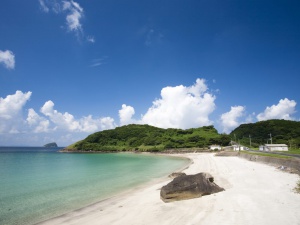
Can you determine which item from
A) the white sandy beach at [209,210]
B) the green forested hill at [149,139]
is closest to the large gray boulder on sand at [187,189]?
the white sandy beach at [209,210]

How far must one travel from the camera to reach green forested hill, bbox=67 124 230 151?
121 metres

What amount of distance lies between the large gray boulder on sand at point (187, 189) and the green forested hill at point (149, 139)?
10279 centimetres

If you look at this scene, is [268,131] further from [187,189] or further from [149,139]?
[187,189]

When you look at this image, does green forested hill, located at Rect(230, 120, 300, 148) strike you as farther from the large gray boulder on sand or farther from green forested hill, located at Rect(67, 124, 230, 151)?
the large gray boulder on sand

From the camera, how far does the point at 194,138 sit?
129 m

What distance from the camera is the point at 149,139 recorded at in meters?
146

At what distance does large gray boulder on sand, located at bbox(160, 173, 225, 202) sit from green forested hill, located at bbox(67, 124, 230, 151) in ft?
337

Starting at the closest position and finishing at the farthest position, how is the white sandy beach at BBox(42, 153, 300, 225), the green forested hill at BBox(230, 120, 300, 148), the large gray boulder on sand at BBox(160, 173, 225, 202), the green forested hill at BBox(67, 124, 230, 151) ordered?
the white sandy beach at BBox(42, 153, 300, 225)
the large gray boulder on sand at BBox(160, 173, 225, 202)
the green forested hill at BBox(67, 124, 230, 151)
the green forested hill at BBox(230, 120, 300, 148)

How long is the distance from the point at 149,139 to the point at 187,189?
133 metres

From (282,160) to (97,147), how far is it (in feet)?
469

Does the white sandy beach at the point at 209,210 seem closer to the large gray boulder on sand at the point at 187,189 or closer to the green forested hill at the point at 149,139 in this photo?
the large gray boulder on sand at the point at 187,189

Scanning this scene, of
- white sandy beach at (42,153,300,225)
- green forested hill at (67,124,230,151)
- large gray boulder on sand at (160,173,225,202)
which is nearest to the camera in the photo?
white sandy beach at (42,153,300,225)

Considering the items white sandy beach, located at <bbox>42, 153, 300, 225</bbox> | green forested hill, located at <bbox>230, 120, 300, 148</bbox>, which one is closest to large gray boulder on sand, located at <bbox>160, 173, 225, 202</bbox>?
white sandy beach, located at <bbox>42, 153, 300, 225</bbox>

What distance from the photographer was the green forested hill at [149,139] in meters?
121
